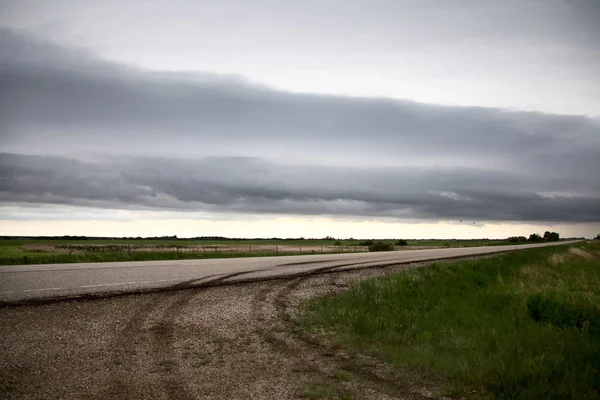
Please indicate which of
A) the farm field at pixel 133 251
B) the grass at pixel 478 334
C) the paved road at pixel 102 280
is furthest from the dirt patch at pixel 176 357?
the farm field at pixel 133 251

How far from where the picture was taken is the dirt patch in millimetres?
7043

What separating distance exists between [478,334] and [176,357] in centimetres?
639

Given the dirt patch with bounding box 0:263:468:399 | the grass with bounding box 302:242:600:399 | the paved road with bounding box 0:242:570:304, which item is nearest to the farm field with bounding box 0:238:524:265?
the paved road with bounding box 0:242:570:304

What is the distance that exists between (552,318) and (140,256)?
86.7 feet

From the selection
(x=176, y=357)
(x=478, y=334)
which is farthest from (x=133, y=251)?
(x=478, y=334)

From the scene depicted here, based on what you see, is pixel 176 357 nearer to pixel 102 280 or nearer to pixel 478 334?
pixel 478 334

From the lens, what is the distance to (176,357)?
8.49 m

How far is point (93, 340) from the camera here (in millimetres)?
9172

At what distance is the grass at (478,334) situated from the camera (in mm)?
7773

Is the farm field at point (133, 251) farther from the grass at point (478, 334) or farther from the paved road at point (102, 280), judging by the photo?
the grass at point (478, 334)

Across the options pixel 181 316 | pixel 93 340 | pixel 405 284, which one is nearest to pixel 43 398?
pixel 93 340

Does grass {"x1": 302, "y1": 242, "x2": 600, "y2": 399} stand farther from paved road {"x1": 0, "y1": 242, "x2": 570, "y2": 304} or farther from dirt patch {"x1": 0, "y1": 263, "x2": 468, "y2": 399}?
paved road {"x1": 0, "y1": 242, "x2": 570, "y2": 304}

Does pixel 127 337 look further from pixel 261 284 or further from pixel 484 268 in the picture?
pixel 484 268

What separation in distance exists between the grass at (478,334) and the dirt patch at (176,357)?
81cm
